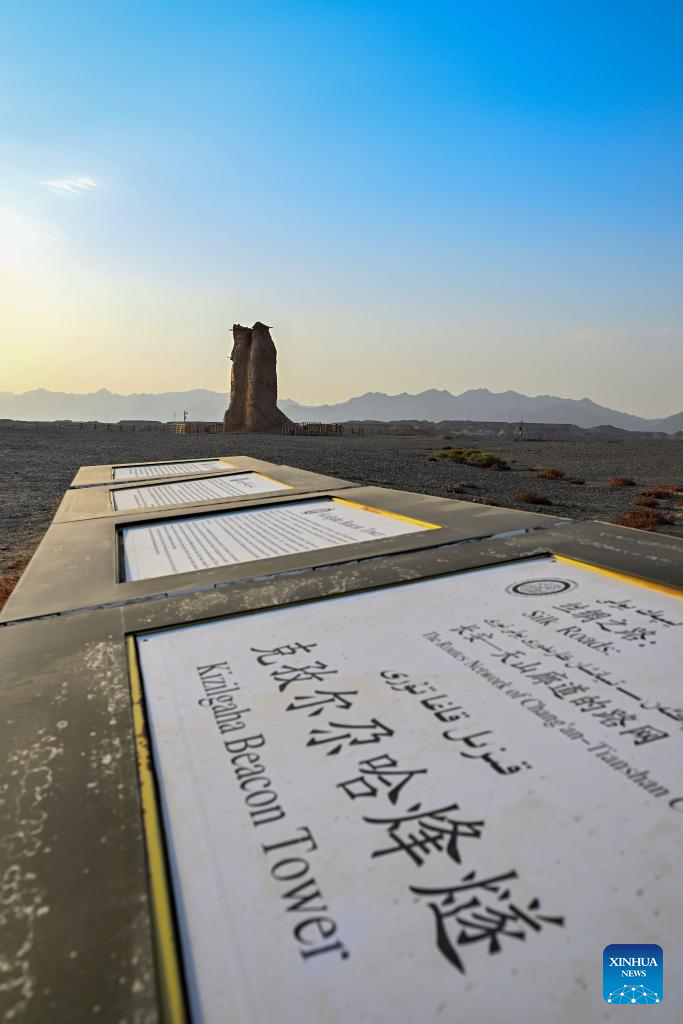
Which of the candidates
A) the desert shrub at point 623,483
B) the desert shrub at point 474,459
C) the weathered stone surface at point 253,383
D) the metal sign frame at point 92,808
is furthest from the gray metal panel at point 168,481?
the weathered stone surface at point 253,383

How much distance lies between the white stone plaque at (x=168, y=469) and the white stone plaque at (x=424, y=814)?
448 centimetres

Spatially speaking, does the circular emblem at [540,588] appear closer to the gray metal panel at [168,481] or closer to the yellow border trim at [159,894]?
the yellow border trim at [159,894]

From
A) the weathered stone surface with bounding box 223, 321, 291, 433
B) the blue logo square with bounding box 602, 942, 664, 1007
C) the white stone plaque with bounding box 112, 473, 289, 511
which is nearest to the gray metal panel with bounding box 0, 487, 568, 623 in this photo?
the white stone plaque with bounding box 112, 473, 289, 511

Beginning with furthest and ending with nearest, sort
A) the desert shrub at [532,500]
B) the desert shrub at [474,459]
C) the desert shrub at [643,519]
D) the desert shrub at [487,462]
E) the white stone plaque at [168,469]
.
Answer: the desert shrub at [474,459] → the desert shrub at [487,462] → the desert shrub at [532,500] → the desert shrub at [643,519] → the white stone plaque at [168,469]

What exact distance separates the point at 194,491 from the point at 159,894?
3.79 m

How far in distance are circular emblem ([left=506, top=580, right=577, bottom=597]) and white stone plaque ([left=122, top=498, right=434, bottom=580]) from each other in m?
0.78

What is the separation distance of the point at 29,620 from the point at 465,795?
52.4 inches

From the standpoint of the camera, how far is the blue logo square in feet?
2.05

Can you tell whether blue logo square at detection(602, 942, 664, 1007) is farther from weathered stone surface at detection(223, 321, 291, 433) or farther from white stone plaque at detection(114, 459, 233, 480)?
weathered stone surface at detection(223, 321, 291, 433)

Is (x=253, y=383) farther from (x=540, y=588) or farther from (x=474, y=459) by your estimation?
(x=540, y=588)

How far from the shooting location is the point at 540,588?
1.71 meters

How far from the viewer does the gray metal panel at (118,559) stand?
1.93 meters

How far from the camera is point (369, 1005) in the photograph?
63 cm

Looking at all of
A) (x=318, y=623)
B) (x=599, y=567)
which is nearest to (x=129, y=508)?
(x=318, y=623)
